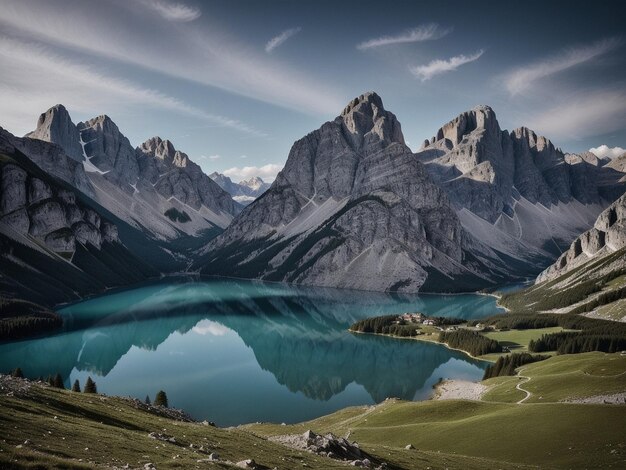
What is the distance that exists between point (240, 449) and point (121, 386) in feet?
287

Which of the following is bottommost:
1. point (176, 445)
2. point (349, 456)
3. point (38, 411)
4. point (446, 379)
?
point (446, 379)

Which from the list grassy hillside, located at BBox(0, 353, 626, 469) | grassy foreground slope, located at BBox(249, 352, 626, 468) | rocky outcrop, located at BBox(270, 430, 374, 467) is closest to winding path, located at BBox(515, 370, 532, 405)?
grassy foreground slope, located at BBox(249, 352, 626, 468)

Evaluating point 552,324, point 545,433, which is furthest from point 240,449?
point 552,324

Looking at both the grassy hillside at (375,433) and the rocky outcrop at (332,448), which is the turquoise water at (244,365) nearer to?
the grassy hillside at (375,433)

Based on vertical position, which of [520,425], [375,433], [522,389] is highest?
[520,425]

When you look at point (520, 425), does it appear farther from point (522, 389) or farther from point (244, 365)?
point (244, 365)

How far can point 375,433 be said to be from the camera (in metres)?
64.1

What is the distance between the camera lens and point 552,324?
17038 cm

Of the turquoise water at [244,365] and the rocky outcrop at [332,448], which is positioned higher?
the rocky outcrop at [332,448]

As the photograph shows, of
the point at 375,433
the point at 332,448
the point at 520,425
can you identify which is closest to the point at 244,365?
the point at 375,433

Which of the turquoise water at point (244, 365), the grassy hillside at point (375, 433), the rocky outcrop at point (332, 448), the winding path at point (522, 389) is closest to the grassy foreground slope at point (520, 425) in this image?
the grassy hillside at point (375, 433)

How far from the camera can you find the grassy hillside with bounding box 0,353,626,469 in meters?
Answer: 25.5

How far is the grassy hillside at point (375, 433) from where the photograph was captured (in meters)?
25.5

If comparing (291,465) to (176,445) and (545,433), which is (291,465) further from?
(545,433)
